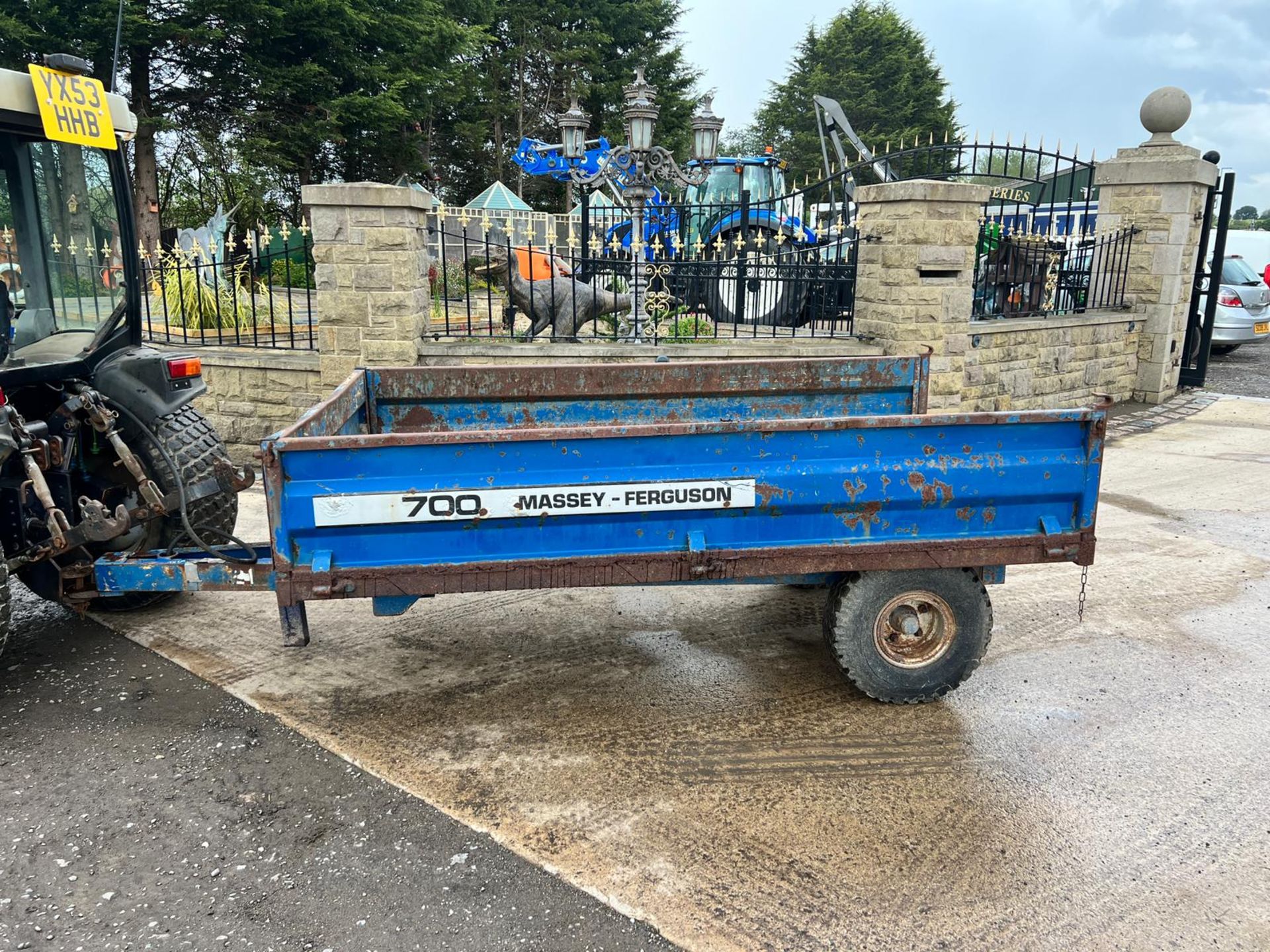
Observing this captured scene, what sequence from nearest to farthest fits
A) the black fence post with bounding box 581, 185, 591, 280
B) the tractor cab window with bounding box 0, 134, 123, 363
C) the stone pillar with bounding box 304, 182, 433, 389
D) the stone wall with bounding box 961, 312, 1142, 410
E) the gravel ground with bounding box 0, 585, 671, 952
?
the gravel ground with bounding box 0, 585, 671, 952, the tractor cab window with bounding box 0, 134, 123, 363, the stone pillar with bounding box 304, 182, 433, 389, the black fence post with bounding box 581, 185, 591, 280, the stone wall with bounding box 961, 312, 1142, 410

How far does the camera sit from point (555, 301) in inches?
328

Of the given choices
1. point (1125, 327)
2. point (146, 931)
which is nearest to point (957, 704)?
point (146, 931)

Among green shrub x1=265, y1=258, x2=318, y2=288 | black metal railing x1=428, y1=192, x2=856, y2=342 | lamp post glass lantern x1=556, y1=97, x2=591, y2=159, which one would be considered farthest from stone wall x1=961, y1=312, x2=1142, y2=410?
green shrub x1=265, y1=258, x2=318, y2=288

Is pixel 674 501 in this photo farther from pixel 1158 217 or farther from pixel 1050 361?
pixel 1158 217

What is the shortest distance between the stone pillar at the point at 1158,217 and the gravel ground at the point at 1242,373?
1.72 m

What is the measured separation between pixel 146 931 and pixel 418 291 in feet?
18.6

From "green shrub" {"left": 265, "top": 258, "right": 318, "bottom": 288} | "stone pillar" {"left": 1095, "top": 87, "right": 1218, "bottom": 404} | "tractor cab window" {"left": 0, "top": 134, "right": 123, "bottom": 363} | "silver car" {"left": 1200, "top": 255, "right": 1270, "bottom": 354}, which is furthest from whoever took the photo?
"silver car" {"left": 1200, "top": 255, "right": 1270, "bottom": 354}

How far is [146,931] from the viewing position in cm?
264

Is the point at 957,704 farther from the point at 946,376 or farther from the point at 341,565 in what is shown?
the point at 946,376

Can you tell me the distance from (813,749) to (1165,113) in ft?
31.9

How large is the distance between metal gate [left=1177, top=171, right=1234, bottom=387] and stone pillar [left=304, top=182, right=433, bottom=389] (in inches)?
360

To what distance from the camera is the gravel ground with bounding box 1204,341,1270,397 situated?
12.3 meters

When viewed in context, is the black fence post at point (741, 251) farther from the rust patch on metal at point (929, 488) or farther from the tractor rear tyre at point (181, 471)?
the tractor rear tyre at point (181, 471)

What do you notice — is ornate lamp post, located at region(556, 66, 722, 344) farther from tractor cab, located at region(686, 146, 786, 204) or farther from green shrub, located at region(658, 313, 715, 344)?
tractor cab, located at region(686, 146, 786, 204)
